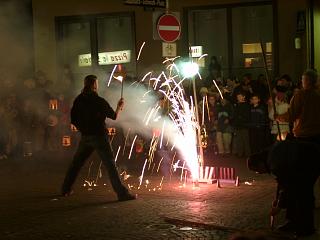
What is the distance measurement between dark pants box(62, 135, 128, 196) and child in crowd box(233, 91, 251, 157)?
504cm

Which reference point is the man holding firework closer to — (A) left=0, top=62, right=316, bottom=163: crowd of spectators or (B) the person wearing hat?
(B) the person wearing hat

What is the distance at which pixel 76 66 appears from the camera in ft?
58.4

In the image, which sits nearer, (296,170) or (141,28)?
(296,170)

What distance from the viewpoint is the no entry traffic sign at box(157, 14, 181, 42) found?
11.4 metres

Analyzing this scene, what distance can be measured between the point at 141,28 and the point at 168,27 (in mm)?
5789


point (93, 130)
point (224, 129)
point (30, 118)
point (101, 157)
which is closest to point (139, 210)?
point (101, 157)

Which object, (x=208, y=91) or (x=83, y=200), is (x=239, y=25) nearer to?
(x=208, y=91)

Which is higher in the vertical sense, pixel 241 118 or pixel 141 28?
pixel 141 28

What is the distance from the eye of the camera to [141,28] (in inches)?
676

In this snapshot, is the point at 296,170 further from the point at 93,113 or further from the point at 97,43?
the point at 97,43

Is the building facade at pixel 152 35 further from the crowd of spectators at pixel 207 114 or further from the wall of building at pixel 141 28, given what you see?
the crowd of spectators at pixel 207 114

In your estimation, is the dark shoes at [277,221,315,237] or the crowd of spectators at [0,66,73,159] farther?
the crowd of spectators at [0,66,73,159]

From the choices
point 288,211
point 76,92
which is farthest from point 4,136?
point 288,211

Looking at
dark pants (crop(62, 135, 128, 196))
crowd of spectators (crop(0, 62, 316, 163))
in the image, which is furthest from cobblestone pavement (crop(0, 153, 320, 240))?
crowd of spectators (crop(0, 62, 316, 163))
